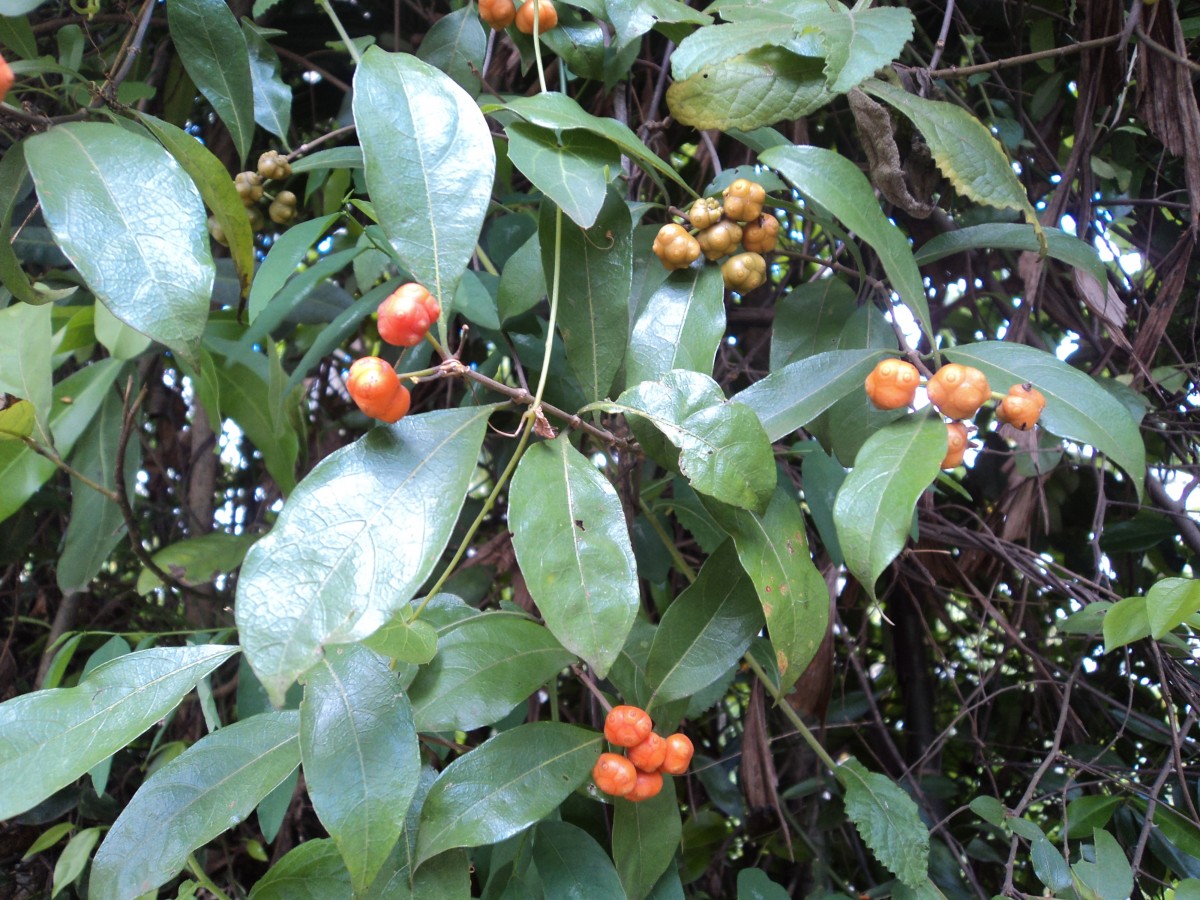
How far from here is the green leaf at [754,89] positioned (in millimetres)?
778

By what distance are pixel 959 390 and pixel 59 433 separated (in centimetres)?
104

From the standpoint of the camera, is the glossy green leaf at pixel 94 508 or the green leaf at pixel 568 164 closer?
the green leaf at pixel 568 164

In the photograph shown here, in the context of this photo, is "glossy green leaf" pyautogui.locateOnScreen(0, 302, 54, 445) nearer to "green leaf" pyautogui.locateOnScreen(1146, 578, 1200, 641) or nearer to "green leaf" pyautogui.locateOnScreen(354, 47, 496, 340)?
"green leaf" pyautogui.locateOnScreen(354, 47, 496, 340)

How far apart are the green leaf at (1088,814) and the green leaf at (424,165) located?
1.06m

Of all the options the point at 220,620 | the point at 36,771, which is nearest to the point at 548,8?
the point at 36,771

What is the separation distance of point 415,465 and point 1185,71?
1.01m

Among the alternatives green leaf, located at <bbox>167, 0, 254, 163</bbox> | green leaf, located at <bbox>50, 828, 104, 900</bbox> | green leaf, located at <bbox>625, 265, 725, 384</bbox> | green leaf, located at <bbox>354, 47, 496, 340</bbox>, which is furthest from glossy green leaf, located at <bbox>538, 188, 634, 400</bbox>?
green leaf, located at <bbox>50, 828, 104, 900</bbox>

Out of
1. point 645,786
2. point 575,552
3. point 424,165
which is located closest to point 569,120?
point 424,165

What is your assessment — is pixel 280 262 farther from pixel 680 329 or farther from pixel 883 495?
pixel 883 495

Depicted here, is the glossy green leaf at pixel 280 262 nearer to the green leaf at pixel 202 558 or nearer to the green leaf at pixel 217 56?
the green leaf at pixel 217 56

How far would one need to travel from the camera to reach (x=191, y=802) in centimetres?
71

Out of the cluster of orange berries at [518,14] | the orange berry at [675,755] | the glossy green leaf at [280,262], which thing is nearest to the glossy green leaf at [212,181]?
the glossy green leaf at [280,262]

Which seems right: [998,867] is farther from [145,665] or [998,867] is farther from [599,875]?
[145,665]

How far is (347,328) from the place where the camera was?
100 cm
